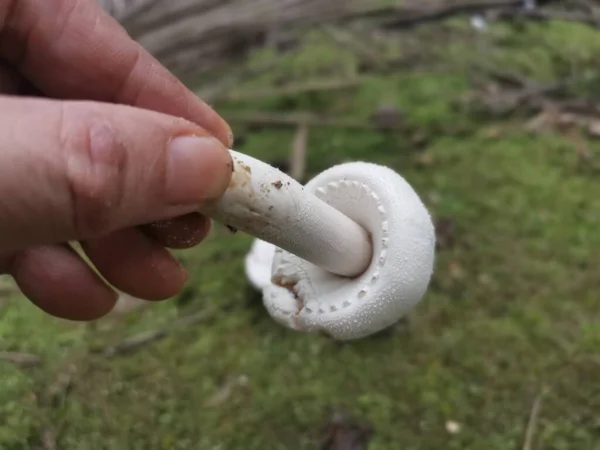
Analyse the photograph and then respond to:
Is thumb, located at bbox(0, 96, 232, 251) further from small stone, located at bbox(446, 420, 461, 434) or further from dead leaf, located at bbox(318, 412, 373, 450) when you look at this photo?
small stone, located at bbox(446, 420, 461, 434)

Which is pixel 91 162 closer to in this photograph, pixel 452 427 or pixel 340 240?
pixel 340 240

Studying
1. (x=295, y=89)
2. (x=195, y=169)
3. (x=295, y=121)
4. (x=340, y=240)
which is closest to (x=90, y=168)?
(x=195, y=169)

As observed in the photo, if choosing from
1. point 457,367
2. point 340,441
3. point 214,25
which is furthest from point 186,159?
point 214,25

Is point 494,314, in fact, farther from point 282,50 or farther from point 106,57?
point 282,50

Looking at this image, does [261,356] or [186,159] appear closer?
[186,159]

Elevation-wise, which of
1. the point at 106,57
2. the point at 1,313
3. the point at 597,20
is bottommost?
the point at 597,20

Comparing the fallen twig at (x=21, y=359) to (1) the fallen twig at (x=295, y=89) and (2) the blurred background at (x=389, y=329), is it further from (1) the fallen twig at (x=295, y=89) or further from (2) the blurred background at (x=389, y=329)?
(1) the fallen twig at (x=295, y=89)

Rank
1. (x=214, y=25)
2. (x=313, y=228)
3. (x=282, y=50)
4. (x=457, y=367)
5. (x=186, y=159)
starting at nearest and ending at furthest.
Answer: (x=186, y=159) → (x=313, y=228) → (x=457, y=367) → (x=214, y=25) → (x=282, y=50)

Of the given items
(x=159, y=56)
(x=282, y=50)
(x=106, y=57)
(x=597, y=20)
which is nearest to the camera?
(x=106, y=57)

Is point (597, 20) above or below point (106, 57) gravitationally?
below
